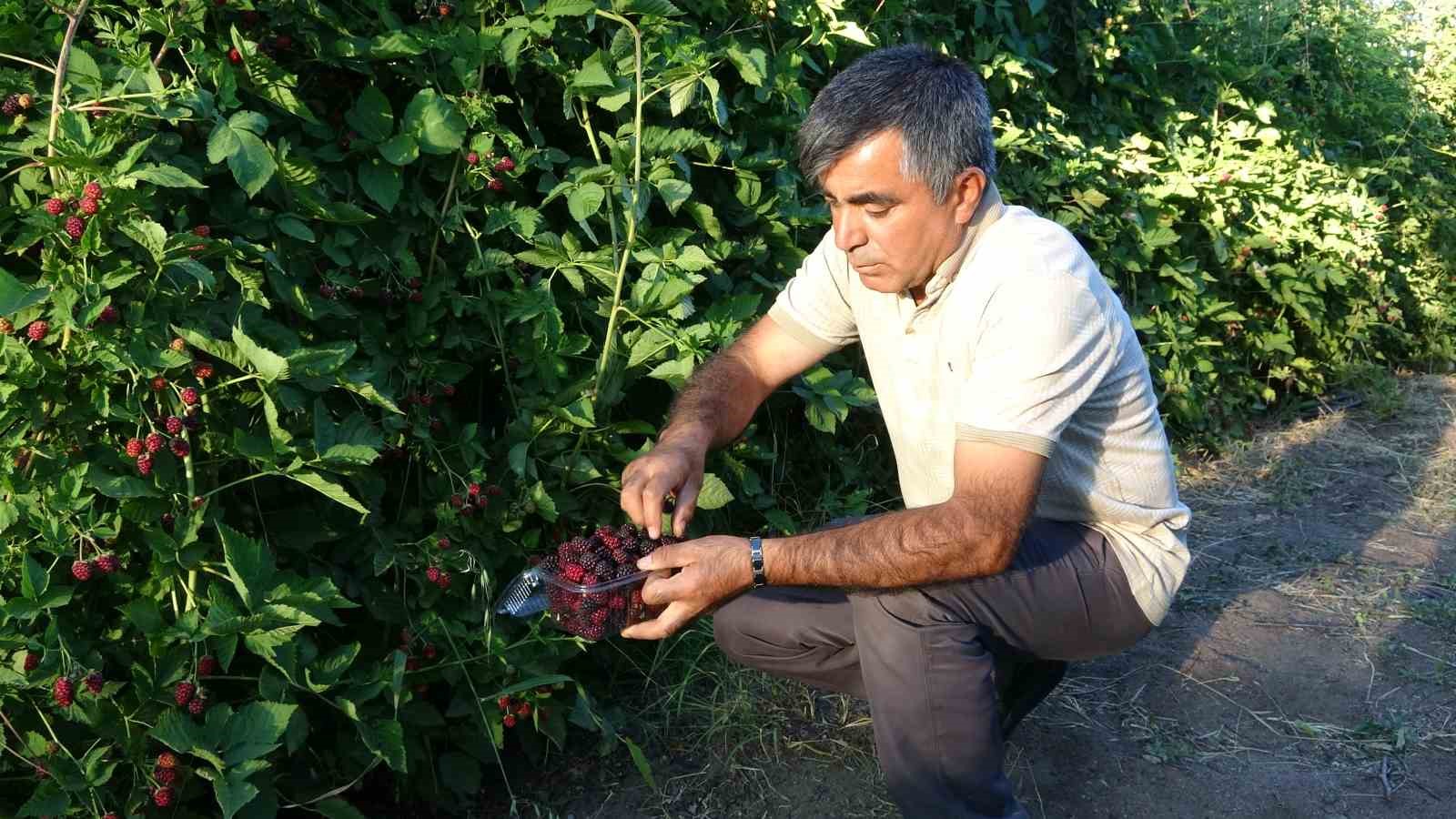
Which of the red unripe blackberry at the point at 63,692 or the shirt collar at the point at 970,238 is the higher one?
the shirt collar at the point at 970,238

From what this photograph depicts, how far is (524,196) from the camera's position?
271cm

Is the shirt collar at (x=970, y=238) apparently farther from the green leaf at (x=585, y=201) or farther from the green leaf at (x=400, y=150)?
the green leaf at (x=400, y=150)

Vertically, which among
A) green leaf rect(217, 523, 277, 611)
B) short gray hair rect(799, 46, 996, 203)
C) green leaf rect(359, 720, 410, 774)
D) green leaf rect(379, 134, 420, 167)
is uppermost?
short gray hair rect(799, 46, 996, 203)

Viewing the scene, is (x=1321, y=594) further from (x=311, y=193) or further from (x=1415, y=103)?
(x=1415, y=103)

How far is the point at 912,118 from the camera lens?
2.18m

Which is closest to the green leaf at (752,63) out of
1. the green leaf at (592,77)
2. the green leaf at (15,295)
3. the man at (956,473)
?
the green leaf at (592,77)

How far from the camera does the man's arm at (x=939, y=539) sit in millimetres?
2092

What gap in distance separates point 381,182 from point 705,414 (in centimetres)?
77

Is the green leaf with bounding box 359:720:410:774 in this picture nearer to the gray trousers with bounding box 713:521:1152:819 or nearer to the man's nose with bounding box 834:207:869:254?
the gray trousers with bounding box 713:521:1152:819

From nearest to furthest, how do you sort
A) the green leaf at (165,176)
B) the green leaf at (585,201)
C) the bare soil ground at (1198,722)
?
the green leaf at (165,176) < the green leaf at (585,201) < the bare soil ground at (1198,722)

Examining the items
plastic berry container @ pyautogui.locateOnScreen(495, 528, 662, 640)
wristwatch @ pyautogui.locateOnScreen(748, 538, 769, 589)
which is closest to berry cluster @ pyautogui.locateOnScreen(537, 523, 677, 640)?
plastic berry container @ pyautogui.locateOnScreen(495, 528, 662, 640)

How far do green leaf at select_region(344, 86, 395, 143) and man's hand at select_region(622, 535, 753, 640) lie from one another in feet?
3.09

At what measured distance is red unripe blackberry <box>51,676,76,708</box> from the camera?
1.85 m

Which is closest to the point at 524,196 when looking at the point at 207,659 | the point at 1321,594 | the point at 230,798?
the point at 207,659
